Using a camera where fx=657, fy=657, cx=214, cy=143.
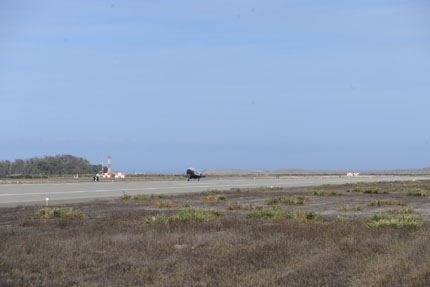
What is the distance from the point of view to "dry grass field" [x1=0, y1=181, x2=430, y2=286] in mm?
8898

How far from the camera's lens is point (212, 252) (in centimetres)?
1102

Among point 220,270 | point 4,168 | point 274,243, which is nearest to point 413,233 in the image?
point 274,243

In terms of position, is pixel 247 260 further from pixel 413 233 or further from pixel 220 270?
pixel 413 233

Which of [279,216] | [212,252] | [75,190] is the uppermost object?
[75,190]

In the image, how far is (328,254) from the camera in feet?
35.2

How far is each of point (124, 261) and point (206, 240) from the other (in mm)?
2494

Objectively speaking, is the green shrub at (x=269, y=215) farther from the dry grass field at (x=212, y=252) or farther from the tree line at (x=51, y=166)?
the tree line at (x=51, y=166)

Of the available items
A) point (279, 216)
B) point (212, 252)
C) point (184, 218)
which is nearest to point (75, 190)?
point (279, 216)

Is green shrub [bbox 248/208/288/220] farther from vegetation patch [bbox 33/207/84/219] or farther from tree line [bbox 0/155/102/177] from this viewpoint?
tree line [bbox 0/155/102/177]

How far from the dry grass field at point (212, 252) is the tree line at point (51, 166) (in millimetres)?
94043

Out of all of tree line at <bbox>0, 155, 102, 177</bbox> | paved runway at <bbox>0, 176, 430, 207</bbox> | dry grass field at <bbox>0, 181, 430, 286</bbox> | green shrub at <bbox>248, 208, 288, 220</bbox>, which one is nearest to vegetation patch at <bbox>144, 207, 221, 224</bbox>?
dry grass field at <bbox>0, 181, 430, 286</bbox>

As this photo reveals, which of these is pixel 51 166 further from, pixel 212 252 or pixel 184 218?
pixel 212 252

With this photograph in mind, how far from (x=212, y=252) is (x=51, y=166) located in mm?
106058

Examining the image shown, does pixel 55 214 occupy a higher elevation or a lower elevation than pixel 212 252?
higher
